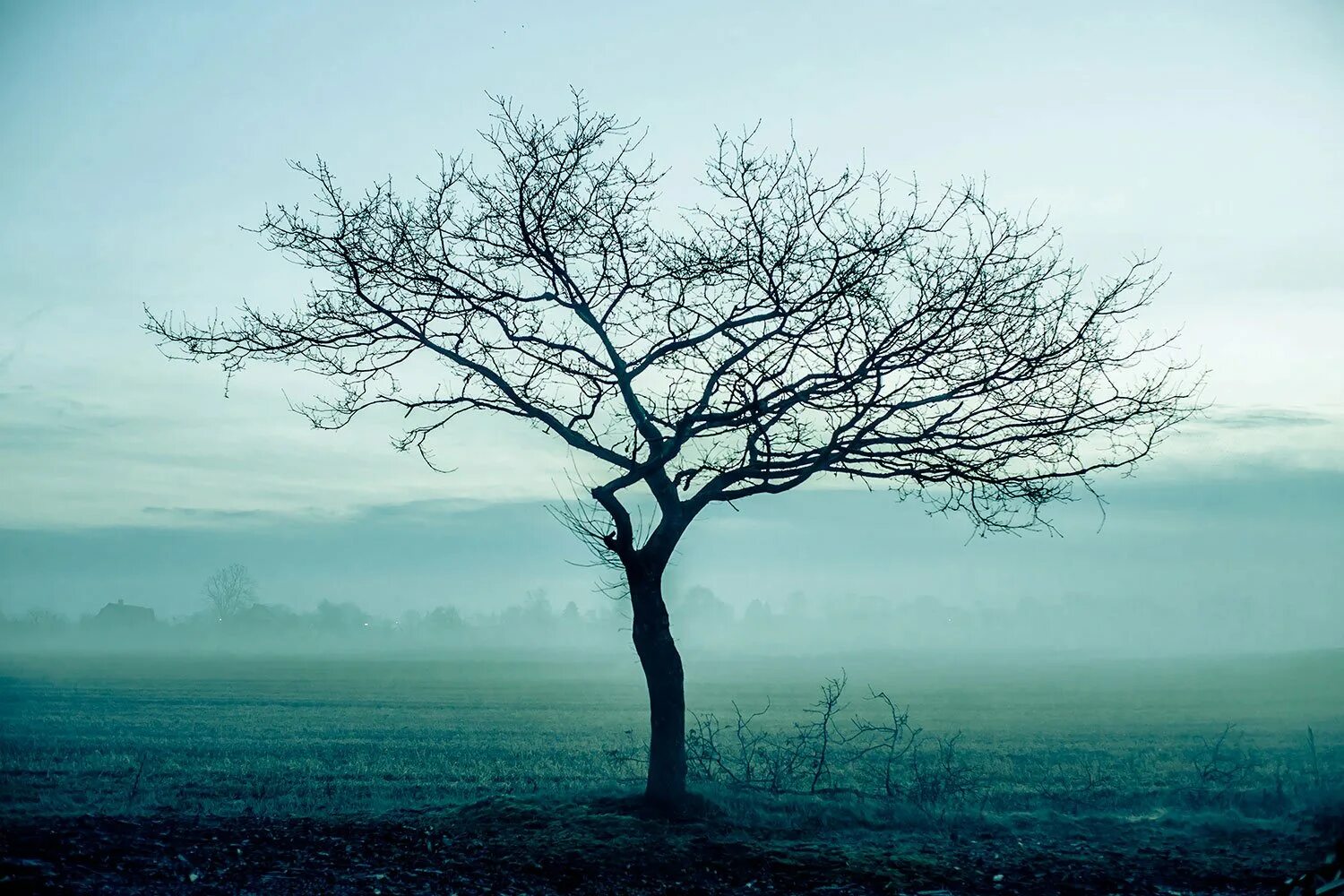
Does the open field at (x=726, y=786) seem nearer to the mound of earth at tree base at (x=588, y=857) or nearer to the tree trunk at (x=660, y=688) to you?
the mound of earth at tree base at (x=588, y=857)

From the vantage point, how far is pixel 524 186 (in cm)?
1311

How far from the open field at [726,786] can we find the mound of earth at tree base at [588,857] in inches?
2.3

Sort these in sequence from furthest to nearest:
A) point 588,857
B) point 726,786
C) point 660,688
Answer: point 726,786 < point 660,688 < point 588,857

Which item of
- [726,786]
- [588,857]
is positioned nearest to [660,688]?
[726,786]

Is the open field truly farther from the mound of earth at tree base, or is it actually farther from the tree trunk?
the tree trunk

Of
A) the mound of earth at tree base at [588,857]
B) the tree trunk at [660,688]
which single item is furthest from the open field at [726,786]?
the tree trunk at [660,688]

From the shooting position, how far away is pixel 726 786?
49.8ft

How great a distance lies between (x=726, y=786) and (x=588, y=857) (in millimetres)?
4888

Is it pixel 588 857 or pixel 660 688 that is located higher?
pixel 660 688

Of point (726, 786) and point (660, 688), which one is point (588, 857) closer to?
point (660, 688)

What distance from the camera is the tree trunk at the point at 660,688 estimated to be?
13.1 metres

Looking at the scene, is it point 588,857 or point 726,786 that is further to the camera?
point 726,786

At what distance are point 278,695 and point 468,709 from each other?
17.7 metres

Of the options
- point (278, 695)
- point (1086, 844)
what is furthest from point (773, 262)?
point (278, 695)
